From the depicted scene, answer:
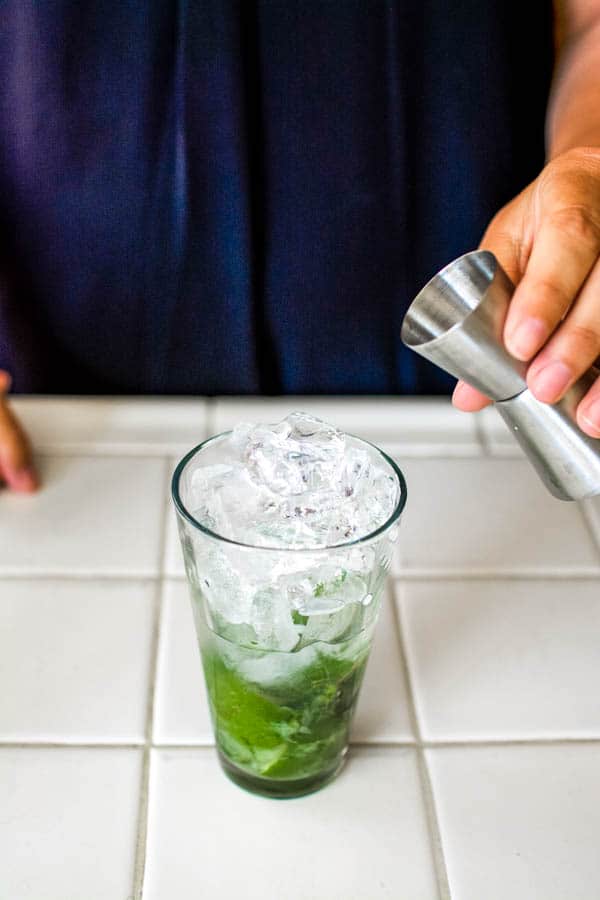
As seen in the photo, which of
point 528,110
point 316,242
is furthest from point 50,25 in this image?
point 528,110

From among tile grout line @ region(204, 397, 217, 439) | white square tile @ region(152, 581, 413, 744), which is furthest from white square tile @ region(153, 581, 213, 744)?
tile grout line @ region(204, 397, 217, 439)

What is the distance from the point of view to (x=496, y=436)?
3.07 feet

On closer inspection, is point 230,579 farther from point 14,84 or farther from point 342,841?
point 14,84

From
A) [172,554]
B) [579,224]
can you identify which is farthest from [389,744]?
[579,224]

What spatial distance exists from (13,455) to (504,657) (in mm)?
421

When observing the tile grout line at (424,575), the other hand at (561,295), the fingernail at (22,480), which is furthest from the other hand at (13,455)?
the other hand at (561,295)

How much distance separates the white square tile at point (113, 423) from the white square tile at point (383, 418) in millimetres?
29

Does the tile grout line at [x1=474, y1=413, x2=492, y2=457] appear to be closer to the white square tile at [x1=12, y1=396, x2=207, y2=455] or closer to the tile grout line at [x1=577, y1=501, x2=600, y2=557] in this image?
the tile grout line at [x1=577, y1=501, x2=600, y2=557]

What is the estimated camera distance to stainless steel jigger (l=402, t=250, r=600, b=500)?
0.53 metres

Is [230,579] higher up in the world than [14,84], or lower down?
lower down

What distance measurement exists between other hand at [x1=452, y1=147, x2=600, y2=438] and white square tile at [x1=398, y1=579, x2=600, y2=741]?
16 centimetres

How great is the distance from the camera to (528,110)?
0.90m

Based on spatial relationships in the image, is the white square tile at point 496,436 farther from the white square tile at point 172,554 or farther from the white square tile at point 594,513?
the white square tile at point 172,554

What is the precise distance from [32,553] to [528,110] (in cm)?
58
